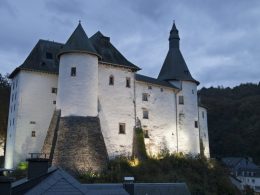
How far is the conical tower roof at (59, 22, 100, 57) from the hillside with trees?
1723 inches

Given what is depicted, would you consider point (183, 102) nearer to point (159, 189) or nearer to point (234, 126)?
point (159, 189)

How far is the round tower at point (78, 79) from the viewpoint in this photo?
102 ft

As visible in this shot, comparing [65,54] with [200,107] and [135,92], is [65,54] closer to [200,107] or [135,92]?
[135,92]

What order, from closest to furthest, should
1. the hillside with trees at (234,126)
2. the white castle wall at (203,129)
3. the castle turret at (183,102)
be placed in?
the castle turret at (183,102) < the white castle wall at (203,129) < the hillside with trees at (234,126)

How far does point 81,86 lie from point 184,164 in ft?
41.9

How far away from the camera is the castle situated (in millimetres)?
30422

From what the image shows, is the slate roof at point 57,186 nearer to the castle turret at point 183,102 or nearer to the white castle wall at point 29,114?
the white castle wall at point 29,114

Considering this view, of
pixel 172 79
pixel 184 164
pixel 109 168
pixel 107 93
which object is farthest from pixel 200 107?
pixel 109 168

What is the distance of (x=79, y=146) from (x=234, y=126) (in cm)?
5455

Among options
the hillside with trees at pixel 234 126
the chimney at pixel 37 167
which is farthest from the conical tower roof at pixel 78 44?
the hillside with trees at pixel 234 126

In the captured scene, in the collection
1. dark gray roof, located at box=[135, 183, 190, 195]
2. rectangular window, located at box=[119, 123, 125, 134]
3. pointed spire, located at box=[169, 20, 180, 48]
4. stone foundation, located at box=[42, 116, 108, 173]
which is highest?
pointed spire, located at box=[169, 20, 180, 48]

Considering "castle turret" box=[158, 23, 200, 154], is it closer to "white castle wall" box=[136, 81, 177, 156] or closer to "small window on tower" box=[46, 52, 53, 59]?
"white castle wall" box=[136, 81, 177, 156]

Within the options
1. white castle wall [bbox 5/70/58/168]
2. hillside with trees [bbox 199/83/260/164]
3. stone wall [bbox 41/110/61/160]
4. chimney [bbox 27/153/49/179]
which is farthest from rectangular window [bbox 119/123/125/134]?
hillside with trees [bbox 199/83/260/164]

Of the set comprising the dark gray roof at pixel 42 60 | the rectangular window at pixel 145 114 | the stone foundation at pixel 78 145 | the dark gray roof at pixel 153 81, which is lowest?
the stone foundation at pixel 78 145
